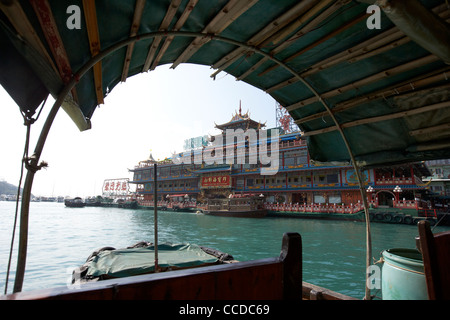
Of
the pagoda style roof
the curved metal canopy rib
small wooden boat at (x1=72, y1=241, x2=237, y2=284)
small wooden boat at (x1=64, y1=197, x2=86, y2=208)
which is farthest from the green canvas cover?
small wooden boat at (x1=64, y1=197, x2=86, y2=208)

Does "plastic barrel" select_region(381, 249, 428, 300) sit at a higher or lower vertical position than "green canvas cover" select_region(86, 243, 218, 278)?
higher

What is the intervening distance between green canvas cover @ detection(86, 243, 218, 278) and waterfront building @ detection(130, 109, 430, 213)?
1626 centimetres

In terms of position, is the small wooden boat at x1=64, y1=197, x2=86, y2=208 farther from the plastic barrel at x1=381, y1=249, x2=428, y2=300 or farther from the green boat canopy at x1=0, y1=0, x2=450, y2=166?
the plastic barrel at x1=381, y1=249, x2=428, y2=300

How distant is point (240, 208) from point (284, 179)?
660cm

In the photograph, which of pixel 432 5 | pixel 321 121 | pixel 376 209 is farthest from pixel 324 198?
pixel 432 5

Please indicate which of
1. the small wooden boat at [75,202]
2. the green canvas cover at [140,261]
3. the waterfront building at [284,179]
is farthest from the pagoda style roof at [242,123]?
the small wooden boat at [75,202]

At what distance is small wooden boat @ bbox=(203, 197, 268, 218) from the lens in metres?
23.5

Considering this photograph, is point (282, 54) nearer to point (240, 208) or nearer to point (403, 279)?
point (403, 279)

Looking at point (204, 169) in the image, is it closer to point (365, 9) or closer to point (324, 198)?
point (324, 198)

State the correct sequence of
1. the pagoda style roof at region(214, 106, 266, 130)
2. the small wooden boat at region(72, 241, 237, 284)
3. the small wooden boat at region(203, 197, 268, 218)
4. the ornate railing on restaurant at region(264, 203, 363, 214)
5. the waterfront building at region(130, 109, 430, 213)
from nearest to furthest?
1. the small wooden boat at region(72, 241, 237, 284)
2. the ornate railing on restaurant at region(264, 203, 363, 214)
3. the waterfront building at region(130, 109, 430, 213)
4. the small wooden boat at region(203, 197, 268, 218)
5. the pagoda style roof at region(214, 106, 266, 130)

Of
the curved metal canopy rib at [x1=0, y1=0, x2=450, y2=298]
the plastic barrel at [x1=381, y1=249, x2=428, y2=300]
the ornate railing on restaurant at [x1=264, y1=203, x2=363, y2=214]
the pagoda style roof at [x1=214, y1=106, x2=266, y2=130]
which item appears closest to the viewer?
the curved metal canopy rib at [x1=0, y1=0, x2=450, y2=298]

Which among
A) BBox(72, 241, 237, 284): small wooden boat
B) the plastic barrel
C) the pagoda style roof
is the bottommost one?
BBox(72, 241, 237, 284): small wooden boat
